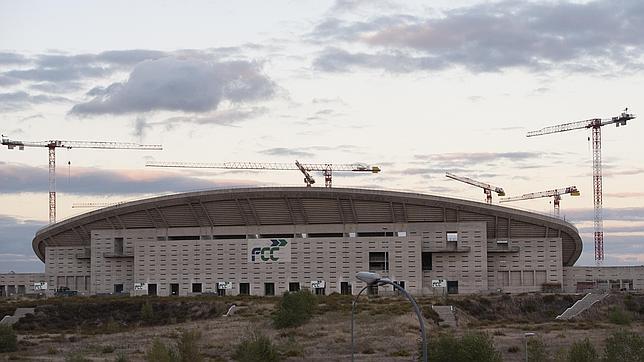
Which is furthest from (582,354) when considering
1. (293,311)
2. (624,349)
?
(293,311)

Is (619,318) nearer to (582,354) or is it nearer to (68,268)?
(582,354)

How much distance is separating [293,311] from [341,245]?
148ft

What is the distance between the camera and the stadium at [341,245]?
14462 centimetres

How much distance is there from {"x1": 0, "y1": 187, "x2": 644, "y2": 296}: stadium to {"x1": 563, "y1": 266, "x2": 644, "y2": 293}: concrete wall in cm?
15

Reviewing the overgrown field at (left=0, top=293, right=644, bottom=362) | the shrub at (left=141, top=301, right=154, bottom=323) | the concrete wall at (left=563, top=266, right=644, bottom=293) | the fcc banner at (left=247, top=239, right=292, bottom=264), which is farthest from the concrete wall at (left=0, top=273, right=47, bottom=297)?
the concrete wall at (left=563, top=266, right=644, bottom=293)

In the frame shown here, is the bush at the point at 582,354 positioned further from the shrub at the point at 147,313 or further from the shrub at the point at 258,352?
the shrub at the point at 147,313

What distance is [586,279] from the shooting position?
494 ft

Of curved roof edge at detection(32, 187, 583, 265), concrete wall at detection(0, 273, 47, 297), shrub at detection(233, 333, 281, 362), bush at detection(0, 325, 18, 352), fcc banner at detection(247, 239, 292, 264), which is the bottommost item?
bush at detection(0, 325, 18, 352)

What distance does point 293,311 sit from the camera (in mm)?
100500

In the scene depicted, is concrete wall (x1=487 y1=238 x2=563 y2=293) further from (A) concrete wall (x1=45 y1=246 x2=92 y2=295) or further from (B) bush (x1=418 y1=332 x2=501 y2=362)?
(B) bush (x1=418 y1=332 x2=501 y2=362)

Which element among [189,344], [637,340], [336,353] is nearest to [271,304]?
[336,353]

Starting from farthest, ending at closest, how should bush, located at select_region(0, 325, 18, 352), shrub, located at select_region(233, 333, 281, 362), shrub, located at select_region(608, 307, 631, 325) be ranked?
shrub, located at select_region(608, 307, 631, 325)
bush, located at select_region(0, 325, 18, 352)
shrub, located at select_region(233, 333, 281, 362)

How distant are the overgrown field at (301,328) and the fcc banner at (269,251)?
16289 mm

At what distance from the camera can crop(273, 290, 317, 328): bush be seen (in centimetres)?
9956
